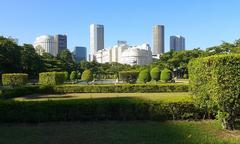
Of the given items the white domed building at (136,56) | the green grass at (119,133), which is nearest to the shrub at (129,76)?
the green grass at (119,133)

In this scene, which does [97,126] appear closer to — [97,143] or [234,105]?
[97,143]

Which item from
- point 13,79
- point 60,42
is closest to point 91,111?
point 13,79

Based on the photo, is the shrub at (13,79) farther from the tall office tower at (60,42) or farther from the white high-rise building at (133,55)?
the tall office tower at (60,42)

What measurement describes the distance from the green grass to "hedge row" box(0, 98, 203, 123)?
43cm

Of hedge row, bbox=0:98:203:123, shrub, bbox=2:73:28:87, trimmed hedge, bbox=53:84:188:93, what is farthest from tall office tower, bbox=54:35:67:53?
hedge row, bbox=0:98:203:123

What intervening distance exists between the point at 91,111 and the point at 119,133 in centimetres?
→ 264

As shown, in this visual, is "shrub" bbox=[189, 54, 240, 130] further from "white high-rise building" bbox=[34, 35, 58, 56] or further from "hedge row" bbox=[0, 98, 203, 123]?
"white high-rise building" bbox=[34, 35, 58, 56]

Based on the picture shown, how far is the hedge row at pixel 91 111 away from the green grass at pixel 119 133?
0.43 m

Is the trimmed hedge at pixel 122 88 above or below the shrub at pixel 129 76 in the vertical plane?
below

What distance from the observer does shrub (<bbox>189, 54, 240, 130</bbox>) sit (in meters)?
10.7

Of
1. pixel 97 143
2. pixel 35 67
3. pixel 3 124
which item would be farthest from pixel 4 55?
pixel 97 143

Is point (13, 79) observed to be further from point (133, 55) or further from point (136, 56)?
point (133, 55)

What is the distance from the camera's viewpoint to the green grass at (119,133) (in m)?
9.77

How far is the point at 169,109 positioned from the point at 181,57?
74503 millimetres
